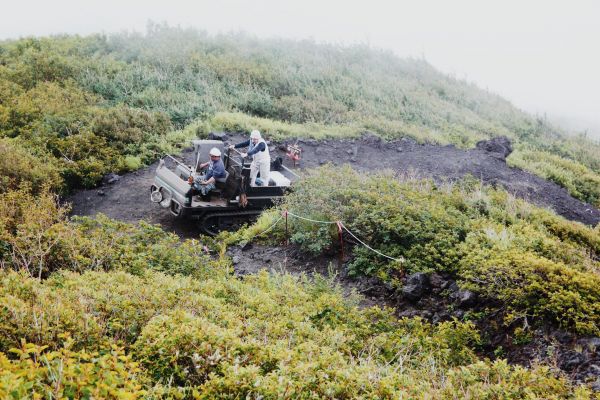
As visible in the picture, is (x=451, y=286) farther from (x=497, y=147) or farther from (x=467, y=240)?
(x=497, y=147)

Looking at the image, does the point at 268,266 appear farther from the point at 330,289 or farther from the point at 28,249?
the point at 28,249

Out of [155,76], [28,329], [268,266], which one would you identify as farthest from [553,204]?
[155,76]

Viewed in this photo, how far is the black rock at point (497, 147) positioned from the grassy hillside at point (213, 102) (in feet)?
1.55

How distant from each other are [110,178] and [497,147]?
14080mm

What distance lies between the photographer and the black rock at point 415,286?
7762 mm

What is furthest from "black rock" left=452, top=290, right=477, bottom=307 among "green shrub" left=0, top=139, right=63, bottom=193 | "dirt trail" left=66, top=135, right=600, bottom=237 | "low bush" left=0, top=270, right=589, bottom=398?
"green shrub" left=0, top=139, right=63, bottom=193

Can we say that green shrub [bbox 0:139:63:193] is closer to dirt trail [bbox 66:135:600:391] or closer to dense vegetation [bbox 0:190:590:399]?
dirt trail [bbox 66:135:600:391]

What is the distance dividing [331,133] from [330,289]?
38.4 ft

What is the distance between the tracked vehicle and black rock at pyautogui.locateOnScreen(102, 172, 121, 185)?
2.89 meters

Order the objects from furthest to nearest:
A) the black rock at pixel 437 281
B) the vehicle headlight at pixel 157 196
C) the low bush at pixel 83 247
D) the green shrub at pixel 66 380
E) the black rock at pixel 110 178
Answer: the black rock at pixel 110 178 → the vehicle headlight at pixel 157 196 → the black rock at pixel 437 281 → the low bush at pixel 83 247 → the green shrub at pixel 66 380

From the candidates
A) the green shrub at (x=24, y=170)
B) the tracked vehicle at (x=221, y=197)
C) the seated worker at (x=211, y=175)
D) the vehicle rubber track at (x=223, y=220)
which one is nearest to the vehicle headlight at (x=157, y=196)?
the tracked vehicle at (x=221, y=197)

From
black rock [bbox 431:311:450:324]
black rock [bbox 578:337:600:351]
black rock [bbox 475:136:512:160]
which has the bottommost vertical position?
black rock [bbox 475:136:512:160]

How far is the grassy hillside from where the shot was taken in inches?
593

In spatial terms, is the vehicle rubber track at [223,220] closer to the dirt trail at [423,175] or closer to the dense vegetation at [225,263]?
the dirt trail at [423,175]
